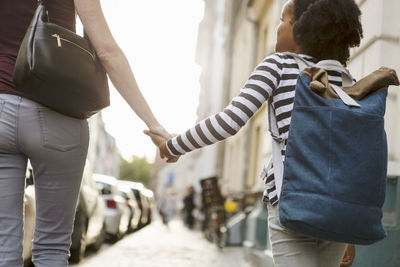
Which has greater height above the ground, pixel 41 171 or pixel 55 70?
pixel 55 70

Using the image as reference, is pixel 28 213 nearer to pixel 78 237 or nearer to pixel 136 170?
pixel 78 237

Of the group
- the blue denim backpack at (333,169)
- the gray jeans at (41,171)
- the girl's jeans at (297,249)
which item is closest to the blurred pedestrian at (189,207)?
the gray jeans at (41,171)

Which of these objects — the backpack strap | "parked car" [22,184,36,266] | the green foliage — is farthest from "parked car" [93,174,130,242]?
the green foliage

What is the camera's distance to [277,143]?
7.13 feet

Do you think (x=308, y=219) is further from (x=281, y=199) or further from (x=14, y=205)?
(x=14, y=205)

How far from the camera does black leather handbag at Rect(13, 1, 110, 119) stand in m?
2.13

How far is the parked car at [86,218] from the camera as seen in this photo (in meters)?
7.16

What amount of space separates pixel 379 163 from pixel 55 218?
1.14 metres

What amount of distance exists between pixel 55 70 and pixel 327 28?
959mm

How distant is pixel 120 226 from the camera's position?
1255 cm

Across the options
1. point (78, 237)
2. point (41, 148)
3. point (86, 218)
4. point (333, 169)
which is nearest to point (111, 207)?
point (86, 218)

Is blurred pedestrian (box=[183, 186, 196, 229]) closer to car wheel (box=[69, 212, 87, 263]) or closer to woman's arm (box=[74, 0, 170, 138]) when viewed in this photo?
car wheel (box=[69, 212, 87, 263])

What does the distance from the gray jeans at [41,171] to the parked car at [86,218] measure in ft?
14.4

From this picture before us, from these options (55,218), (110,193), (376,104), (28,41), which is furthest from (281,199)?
(110,193)
